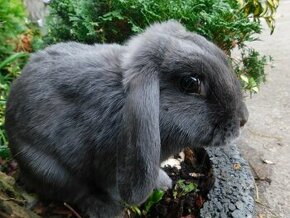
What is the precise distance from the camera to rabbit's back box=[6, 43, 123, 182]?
203 centimetres

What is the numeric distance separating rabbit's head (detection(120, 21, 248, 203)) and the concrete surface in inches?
55.7

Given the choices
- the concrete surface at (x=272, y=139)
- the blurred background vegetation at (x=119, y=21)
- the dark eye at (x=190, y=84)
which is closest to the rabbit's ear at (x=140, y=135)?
the dark eye at (x=190, y=84)

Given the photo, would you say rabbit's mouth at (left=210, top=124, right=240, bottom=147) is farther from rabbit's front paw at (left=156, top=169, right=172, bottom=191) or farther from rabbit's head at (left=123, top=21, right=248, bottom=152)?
rabbit's front paw at (left=156, top=169, right=172, bottom=191)

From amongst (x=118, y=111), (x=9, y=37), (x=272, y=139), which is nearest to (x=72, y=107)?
(x=118, y=111)

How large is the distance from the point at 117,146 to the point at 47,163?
1.38 ft

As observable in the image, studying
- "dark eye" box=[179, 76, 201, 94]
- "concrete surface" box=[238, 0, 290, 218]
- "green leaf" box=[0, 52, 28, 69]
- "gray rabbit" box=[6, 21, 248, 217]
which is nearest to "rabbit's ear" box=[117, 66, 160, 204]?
"gray rabbit" box=[6, 21, 248, 217]

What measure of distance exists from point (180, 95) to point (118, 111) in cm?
30

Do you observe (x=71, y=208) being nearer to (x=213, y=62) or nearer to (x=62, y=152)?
(x=62, y=152)

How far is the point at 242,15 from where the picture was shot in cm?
343

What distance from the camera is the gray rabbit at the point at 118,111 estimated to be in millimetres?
1842

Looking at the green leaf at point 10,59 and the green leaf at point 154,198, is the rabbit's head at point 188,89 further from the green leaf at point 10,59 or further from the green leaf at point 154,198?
the green leaf at point 10,59

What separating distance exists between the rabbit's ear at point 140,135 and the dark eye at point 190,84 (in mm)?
136

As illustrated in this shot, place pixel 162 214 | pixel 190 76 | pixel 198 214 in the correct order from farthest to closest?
pixel 162 214 → pixel 198 214 → pixel 190 76

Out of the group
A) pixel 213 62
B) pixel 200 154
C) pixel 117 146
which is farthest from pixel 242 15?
pixel 117 146
